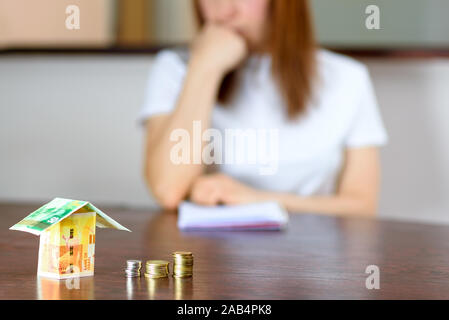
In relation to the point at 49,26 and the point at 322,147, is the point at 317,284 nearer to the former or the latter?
the point at 322,147

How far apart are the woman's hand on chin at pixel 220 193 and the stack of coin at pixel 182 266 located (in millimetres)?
754

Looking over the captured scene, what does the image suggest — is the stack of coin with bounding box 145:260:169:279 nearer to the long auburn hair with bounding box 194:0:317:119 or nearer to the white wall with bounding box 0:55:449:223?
the long auburn hair with bounding box 194:0:317:119

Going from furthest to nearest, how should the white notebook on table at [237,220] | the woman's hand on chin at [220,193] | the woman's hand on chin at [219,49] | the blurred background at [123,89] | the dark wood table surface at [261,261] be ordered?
the blurred background at [123,89] < the woman's hand on chin at [219,49] < the woman's hand on chin at [220,193] < the white notebook on table at [237,220] < the dark wood table surface at [261,261]

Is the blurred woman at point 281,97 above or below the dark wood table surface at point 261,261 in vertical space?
above

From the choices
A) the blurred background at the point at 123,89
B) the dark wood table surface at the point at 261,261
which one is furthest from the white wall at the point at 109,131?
the dark wood table surface at the point at 261,261

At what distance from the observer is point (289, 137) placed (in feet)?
5.61

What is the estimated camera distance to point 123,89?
7.08 ft

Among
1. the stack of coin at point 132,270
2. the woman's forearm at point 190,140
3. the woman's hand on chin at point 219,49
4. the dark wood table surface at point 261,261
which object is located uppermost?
the woman's hand on chin at point 219,49

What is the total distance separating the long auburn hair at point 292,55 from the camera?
170cm

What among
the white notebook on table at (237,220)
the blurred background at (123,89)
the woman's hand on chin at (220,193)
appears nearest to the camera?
the white notebook on table at (237,220)

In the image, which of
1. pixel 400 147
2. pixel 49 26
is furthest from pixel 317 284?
pixel 49 26

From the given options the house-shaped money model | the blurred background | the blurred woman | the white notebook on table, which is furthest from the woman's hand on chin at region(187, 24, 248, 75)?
the house-shaped money model

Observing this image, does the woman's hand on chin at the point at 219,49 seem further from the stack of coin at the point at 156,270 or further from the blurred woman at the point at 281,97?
the stack of coin at the point at 156,270
